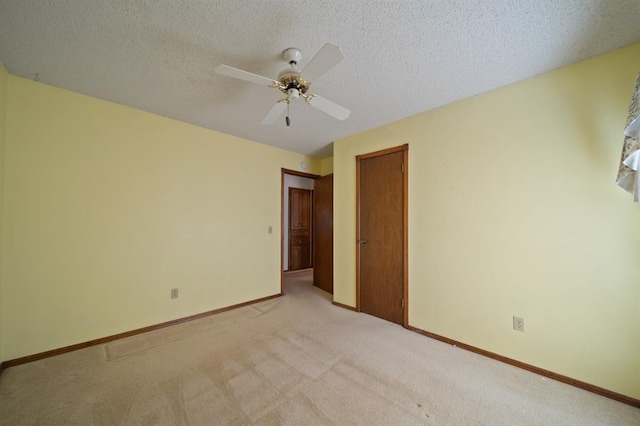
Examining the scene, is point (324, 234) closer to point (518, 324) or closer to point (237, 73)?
point (518, 324)

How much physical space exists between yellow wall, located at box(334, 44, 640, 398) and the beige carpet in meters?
0.28

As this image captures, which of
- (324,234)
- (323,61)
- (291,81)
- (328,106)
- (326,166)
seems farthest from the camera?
(326,166)

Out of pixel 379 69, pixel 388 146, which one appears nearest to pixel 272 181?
pixel 388 146

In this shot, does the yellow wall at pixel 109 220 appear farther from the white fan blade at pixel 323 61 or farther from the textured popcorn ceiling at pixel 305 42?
the white fan blade at pixel 323 61

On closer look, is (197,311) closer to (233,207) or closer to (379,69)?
(233,207)

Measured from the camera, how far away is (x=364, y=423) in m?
1.37

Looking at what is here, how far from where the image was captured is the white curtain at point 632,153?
1.32 m

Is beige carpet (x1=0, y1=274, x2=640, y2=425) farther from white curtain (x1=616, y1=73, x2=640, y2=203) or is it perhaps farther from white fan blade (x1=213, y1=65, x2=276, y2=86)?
white fan blade (x1=213, y1=65, x2=276, y2=86)

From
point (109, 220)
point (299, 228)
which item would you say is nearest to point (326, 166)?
point (299, 228)

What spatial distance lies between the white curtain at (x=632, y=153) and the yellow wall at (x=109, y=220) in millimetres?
3488

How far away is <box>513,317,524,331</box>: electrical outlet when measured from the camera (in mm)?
1938

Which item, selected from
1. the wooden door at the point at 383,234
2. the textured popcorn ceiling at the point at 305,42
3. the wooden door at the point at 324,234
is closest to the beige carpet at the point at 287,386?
the wooden door at the point at 383,234

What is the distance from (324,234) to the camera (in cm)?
412

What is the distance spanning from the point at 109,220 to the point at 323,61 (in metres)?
2.49
